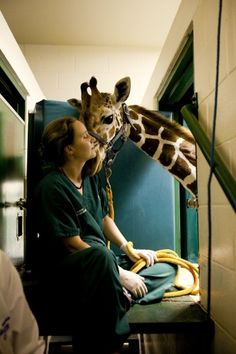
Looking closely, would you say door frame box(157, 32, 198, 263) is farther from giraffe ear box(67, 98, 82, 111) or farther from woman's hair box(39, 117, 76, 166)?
woman's hair box(39, 117, 76, 166)

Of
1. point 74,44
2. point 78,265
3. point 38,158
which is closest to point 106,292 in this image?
point 78,265

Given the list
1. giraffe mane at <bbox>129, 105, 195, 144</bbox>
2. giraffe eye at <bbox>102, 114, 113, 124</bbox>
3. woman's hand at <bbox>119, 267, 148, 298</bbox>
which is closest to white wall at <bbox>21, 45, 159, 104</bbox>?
giraffe mane at <bbox>129, 105, 195, 144</bbox>

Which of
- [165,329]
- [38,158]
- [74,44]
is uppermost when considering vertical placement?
[74,44]

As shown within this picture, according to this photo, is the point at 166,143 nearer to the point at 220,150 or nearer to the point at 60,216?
the point at 220,150

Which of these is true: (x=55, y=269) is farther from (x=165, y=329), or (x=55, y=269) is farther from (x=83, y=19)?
(x=83, y=19)

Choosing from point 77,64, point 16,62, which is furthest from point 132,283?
point 77,64

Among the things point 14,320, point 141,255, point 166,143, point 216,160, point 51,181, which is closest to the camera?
point 14,320

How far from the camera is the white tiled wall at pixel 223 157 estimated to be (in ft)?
3.24

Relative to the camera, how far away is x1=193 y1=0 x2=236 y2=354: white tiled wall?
0.99 m

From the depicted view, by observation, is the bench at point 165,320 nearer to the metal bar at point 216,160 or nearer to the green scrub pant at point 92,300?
the green scrub pant at point 92,300

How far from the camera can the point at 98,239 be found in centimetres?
133

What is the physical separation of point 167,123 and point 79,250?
123 cm

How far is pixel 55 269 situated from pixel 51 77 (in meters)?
2.76

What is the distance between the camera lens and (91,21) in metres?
2.93
